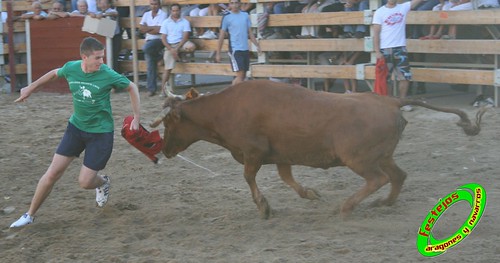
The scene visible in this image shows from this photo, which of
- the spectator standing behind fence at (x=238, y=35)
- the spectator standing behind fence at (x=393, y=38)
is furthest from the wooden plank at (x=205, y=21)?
the spectator standing behind fence at (x=393, y=38)

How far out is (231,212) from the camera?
22.5 feet

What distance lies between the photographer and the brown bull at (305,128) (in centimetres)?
638

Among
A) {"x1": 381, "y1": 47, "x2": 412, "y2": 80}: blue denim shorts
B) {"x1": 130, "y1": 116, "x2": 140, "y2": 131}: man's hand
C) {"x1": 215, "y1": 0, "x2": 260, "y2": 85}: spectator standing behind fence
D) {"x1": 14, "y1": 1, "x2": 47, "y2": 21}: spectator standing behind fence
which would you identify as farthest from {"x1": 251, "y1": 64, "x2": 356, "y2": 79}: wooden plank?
{"x1": 130, "y1": 116, "x2": 140, "y2": 131}: man's hand

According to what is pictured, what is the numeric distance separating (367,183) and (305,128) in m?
0.64

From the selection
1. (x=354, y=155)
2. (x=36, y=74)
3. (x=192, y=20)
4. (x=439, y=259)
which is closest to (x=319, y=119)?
(x=354, y=155)

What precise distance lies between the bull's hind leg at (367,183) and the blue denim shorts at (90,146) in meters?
1.95

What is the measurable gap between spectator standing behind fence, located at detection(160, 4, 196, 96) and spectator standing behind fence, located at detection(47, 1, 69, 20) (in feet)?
8.27

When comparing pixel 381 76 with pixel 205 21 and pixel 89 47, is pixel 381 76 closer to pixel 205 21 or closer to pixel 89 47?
pixel 205 21

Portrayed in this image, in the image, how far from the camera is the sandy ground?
223 inches

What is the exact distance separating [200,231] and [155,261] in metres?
0.85

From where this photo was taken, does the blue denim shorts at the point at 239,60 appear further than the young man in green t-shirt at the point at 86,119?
Yes

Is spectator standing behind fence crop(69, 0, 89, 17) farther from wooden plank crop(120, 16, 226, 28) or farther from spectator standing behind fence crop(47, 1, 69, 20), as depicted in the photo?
wooden plank crop(120, 16, 226, 28)

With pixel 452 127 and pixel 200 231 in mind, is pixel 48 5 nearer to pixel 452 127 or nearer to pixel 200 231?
pixel 452 127

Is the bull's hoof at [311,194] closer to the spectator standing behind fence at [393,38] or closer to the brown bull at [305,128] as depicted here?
the brown bull at [305,128]
